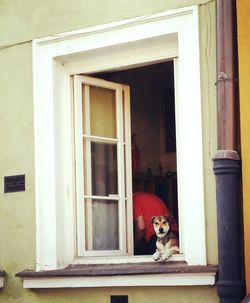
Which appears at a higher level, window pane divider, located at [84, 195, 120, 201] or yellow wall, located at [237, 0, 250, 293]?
yellow wall, located at [237, 0, 250, 293]

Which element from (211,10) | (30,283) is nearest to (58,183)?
(30,283)

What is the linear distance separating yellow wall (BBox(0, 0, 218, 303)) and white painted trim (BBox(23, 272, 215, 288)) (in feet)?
0.26

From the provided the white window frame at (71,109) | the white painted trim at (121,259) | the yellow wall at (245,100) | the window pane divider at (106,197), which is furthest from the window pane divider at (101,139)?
the yellow wall at (245,100)

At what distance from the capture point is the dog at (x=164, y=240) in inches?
322

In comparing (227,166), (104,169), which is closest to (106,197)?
(104,169)

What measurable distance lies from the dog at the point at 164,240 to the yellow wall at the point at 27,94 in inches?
15.2

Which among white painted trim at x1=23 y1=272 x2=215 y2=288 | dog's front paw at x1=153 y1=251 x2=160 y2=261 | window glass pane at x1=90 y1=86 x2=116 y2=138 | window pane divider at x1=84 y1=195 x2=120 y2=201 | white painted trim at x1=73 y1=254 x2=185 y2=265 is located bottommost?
white painted trim at x1=23 y1=272 x2=215 y2=288

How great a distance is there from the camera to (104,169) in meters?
8.96

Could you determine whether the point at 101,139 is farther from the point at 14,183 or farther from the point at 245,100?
the point at 245,100

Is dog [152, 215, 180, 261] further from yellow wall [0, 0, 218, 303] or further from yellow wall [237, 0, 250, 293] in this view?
yellow wall [237, 0, 250, 293]

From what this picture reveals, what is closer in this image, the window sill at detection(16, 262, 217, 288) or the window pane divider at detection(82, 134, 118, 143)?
the window sill at detection(16, 262, 217, 288)

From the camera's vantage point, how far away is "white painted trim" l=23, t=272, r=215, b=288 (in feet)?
25.2

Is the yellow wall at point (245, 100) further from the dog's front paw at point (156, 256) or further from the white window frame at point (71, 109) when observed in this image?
the dog's front paw at point (156, 256)

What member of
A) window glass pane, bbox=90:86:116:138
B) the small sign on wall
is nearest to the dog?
Result: window glass pane, bbox=90:86:116:138
